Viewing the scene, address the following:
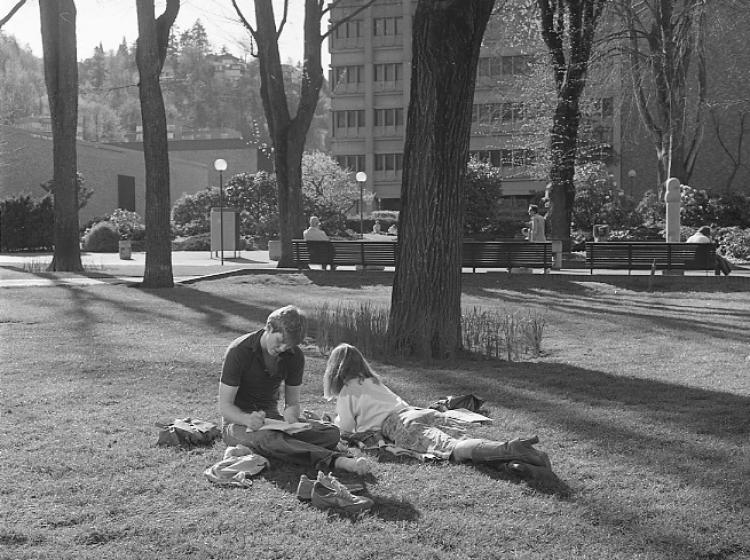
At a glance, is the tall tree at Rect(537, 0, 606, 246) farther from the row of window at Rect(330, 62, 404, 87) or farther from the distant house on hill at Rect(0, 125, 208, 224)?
the row of window at Rect(330, 62, 404, 87)

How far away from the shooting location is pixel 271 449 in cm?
555

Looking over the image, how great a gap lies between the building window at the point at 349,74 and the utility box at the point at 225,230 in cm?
4449

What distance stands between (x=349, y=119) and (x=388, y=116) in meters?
3.28

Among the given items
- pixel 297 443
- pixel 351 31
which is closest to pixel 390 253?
pixel 297 443

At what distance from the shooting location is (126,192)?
52.0 m

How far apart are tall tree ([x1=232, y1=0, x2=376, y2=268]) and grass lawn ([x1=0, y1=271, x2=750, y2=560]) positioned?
35.7 ft

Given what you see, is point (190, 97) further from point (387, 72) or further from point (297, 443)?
point (297, 443)

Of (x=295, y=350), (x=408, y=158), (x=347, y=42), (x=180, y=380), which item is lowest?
(x=180, y=380)

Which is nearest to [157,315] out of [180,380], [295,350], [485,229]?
[180,380]

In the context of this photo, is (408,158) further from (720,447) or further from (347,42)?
(347,42)

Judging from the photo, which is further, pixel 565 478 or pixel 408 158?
pixel 408 158

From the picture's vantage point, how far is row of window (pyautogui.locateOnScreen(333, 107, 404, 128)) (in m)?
73.4

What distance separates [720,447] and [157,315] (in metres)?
9.52

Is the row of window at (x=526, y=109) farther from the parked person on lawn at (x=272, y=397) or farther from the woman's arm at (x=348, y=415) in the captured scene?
the parked person on lawn at (x=272, y=397)
